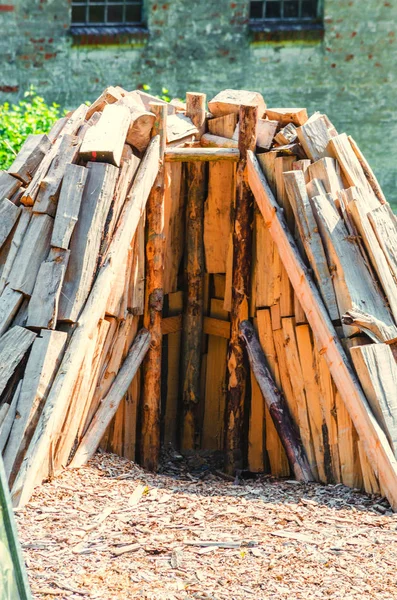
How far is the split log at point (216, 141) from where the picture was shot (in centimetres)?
729

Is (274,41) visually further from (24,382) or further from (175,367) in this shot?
(24,382)

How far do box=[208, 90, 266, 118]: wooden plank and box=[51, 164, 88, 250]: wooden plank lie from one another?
58.4 inches

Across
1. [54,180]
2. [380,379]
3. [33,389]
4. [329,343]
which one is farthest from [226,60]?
[33,389]

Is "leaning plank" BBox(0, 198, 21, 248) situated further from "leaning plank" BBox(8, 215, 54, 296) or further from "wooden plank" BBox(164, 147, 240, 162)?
"wooden plank" BBox(164, 147, 240, 162)

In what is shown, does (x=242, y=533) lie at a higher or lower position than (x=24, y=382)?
lower

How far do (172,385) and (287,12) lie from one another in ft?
23.7

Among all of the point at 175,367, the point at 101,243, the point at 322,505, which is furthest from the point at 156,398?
the point at 322,505

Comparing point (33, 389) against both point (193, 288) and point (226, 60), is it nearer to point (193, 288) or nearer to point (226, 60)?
point (193, 288)

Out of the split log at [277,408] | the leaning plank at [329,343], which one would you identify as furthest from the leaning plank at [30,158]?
the split log at [277,408]

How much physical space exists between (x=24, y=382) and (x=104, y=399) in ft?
2.78

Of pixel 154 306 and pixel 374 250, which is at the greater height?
pixel 374 250

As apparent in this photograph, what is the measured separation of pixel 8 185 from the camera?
21.8ft

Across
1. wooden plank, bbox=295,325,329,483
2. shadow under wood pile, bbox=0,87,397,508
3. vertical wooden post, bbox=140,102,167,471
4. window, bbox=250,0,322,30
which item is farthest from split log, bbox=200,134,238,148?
window, bbox=250,0,322,30

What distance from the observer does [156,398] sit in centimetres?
725
